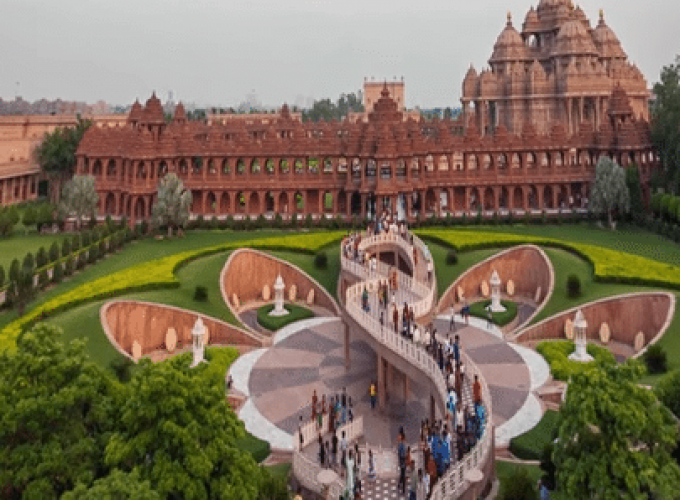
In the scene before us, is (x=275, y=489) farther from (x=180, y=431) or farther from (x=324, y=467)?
(x=180, y=431)

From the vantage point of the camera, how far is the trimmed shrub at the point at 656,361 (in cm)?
2577

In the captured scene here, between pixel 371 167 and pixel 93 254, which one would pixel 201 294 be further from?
pixel 371 167

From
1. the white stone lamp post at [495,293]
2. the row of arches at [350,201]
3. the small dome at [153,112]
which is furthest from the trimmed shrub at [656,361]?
the small dome at [153,112]

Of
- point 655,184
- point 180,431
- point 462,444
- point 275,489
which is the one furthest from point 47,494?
point 655,184

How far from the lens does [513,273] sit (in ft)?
127

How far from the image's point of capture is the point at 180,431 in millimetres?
13141

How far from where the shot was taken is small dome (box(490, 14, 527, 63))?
261 ft

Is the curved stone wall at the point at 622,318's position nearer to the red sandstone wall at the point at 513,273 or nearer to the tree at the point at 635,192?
the red sandstone wall at the point at 513,273

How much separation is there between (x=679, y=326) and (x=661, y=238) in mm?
22494

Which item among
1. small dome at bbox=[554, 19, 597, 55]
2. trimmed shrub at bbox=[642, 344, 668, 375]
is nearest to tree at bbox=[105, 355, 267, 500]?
trimmed shrub at bbox=[642, 344, 668, 375]

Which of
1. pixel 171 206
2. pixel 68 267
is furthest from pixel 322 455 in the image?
pixel 171 206

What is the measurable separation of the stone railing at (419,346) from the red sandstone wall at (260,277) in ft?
11.9

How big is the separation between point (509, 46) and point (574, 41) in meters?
8.20

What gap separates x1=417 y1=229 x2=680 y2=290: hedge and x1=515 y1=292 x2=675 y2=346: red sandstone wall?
256 cm
